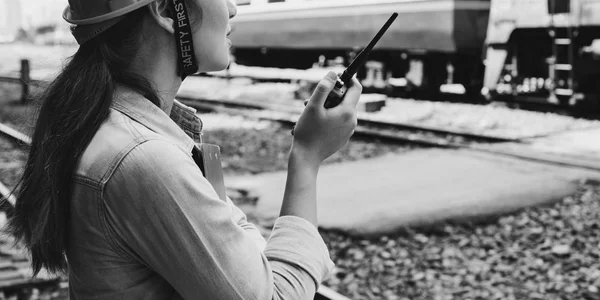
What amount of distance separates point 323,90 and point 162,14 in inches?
13.1

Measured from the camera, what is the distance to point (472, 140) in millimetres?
9672

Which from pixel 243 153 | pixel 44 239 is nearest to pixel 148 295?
pixel 44 239

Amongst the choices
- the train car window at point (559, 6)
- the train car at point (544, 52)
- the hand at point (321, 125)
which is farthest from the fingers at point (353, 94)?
the train car window at point (559, 6)

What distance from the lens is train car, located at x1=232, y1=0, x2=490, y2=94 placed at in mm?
13250

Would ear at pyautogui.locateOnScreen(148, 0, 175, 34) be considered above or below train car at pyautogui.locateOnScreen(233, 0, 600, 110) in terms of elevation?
above

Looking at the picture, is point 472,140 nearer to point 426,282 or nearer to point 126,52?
point 426,282

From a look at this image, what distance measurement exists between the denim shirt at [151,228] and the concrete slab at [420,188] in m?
4.48

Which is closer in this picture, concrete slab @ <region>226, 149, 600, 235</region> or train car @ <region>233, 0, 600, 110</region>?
concrete slab @ <region>226, 149, 600, 235</region>

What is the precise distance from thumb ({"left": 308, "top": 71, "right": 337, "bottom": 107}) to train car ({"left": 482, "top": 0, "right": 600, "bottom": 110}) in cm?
1129

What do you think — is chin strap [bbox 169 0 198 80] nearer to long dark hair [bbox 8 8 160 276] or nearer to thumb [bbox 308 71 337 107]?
long dark hair [bbox 8 8 160 276]

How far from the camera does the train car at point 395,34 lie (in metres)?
13.2

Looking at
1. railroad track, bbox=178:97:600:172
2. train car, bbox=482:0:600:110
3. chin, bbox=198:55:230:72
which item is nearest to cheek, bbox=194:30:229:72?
chin, bbox=198:55:230:72

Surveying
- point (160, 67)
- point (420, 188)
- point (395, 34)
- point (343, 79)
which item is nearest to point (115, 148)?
point (160, 67)

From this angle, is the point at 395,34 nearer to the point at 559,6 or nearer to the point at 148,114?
the point at 559,6
